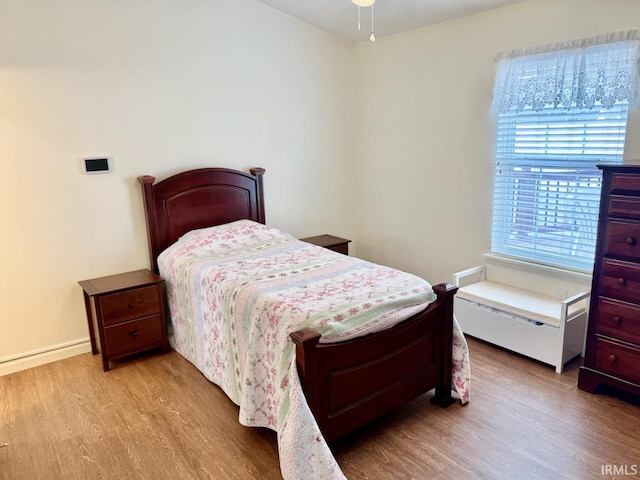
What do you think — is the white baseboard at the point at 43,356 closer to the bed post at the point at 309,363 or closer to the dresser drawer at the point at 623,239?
the bed post at the point at 309,363

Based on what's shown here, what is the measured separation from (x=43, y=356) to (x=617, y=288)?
3601 mm

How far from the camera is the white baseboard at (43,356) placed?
10.2 feet

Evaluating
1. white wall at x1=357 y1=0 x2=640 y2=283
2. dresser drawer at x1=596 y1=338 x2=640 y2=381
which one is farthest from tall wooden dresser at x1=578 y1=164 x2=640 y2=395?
white wall at x1=357 y1=0 x2=640 y2=283

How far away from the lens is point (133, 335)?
315 cm

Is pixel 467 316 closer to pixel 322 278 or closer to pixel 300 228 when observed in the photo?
pixel 322 278

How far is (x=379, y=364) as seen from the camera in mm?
2248

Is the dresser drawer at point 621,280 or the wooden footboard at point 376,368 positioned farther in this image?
the dresser drawer at point 621,280

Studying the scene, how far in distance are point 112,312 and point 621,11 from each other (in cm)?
356

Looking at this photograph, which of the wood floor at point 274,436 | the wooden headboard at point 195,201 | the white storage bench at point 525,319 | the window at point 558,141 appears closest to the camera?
the wood floor at point 274,436

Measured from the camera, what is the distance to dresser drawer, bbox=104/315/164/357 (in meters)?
3.07

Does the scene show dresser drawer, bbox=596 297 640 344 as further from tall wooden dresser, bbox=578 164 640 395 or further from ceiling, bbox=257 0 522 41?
ceiling, bbox=257 0 522 41

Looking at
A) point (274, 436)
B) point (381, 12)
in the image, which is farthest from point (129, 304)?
point (381, 12)

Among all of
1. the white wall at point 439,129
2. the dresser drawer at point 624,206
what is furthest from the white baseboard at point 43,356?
the dresser drawer at point 624,206

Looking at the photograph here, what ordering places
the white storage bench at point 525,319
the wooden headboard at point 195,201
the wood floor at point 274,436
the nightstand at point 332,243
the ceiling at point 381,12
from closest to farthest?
the wood floor at point 274,436, the white storage bench at point 525,319, the ceiling at point 381,12, the wooden headboard at point 195,201, the nightstand at point 332,243
